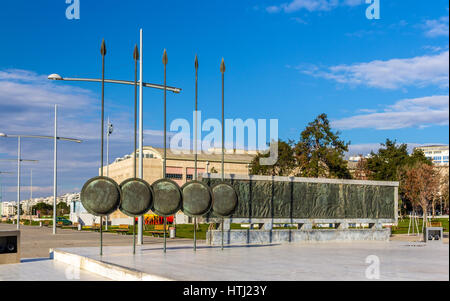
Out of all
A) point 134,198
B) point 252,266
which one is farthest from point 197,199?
point 252,266

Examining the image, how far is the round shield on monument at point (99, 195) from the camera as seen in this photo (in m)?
16.2

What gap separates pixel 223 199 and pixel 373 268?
731cm

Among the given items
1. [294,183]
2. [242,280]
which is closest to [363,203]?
[294,183]

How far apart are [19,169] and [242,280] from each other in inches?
2169

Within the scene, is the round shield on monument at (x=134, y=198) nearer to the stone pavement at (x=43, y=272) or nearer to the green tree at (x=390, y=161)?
the stone pavement at (x=43, y=272)

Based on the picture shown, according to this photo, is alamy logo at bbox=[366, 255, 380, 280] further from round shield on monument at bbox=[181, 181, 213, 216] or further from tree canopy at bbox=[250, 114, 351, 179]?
tree canopy at bbox=[250, 114, 351, 179]

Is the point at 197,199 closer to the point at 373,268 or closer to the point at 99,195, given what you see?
the point at 99,195

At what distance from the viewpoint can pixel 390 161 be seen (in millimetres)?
71375

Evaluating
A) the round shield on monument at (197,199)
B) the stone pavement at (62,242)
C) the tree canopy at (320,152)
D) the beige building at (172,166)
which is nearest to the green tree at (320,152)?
the tree canopy at (320,152)

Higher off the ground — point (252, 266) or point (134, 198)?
point (134, 198)

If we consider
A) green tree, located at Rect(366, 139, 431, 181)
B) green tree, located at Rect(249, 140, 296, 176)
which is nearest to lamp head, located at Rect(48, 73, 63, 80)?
green tree, located at Rect(249, 140, 296, 176)

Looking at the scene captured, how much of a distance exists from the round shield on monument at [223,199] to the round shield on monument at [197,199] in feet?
2.88
